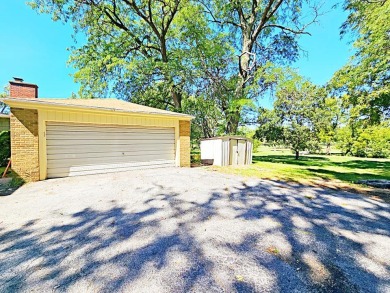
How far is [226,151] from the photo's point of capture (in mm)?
10445

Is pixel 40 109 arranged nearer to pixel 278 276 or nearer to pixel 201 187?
pixel 201 187

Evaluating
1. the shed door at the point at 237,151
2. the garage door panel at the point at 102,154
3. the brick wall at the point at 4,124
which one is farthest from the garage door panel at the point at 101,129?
the brick wall at the point at 4,124

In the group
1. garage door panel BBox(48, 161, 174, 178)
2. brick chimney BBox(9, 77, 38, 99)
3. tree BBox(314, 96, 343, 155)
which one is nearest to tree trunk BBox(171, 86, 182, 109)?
garage door panel BBox(48, 161, 174, 178)

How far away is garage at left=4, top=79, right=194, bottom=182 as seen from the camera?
18.7ft

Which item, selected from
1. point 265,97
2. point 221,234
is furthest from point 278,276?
point 265,97

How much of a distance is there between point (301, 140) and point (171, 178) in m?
15.6

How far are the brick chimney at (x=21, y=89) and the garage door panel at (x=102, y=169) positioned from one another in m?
3.41

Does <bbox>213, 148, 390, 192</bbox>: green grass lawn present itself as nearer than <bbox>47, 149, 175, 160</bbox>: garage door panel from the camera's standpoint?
No

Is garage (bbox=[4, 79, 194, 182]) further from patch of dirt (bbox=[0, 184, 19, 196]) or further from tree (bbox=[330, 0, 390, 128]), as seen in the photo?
tree (bbox=[330, 0, 390, 128])

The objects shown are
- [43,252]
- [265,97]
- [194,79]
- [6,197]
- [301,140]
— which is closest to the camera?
[43,252]

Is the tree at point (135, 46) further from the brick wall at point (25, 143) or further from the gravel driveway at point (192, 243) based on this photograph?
the gravel driveway at point (192, 243)

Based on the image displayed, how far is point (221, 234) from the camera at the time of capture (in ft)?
8.63

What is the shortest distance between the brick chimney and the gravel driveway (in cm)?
470

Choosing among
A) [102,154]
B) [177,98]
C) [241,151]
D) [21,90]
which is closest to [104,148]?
[102,154]
